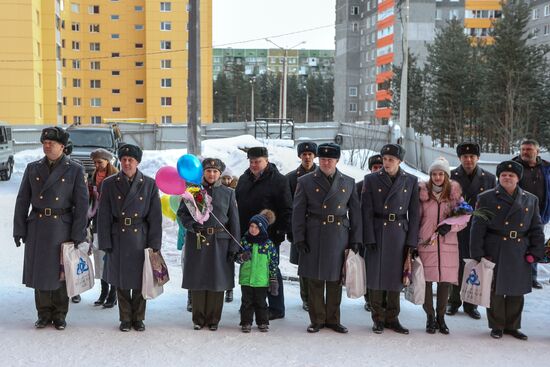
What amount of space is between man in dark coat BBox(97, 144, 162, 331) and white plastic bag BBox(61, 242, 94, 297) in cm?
22

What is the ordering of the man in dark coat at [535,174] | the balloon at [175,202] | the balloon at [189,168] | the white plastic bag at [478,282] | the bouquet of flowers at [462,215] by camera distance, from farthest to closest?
the man in dark coat at [535,174] < the balloon at [175,202] < the white plastic bag at [478,282] < the bouquet of flowers at [462,215] < the balloon at [189,168]

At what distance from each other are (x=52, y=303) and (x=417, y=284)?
11.9 ft

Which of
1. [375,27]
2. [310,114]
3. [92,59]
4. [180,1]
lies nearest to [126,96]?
[92,59]

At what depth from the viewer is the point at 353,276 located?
577cm

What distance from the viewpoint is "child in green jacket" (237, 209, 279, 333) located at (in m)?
5.75

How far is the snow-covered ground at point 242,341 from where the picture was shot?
16.4ft

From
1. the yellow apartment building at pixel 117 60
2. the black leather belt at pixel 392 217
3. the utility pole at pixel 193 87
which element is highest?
the yellow apartment building at pixel 117 60

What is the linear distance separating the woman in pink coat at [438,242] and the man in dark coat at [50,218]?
3408mm

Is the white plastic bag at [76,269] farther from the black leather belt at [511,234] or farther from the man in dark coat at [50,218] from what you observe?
the black leather belt at [511,234]

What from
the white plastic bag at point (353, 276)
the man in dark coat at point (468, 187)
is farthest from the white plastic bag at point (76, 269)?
the man in dark coat at point (468, 187)

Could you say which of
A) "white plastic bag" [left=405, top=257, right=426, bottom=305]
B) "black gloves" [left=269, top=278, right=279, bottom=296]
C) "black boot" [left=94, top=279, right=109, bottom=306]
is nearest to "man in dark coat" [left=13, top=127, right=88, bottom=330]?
"black boot" [left=94, top=279, right=109, bottom=306]

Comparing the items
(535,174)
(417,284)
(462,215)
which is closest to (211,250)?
(417,284)

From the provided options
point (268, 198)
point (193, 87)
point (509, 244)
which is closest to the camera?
point (509, 244)

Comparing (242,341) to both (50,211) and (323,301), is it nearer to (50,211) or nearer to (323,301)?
(323,301)
